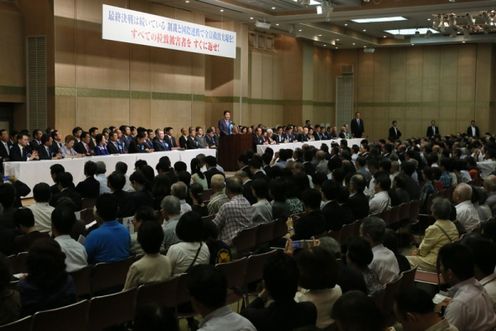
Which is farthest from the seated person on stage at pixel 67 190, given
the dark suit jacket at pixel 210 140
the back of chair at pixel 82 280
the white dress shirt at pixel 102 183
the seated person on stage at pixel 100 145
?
the dark suit jacket at pixel 210 140

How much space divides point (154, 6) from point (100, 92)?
10.8 ft

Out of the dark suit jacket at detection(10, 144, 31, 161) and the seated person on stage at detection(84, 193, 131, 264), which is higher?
the dark suit jacket at detection(10, 144, 31, 161)

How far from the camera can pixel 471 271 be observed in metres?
3.62

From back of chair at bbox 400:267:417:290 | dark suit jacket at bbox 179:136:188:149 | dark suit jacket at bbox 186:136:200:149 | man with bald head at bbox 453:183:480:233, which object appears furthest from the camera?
dark suit jacket at bbox 186:136:200:149

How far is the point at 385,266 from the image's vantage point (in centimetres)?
446

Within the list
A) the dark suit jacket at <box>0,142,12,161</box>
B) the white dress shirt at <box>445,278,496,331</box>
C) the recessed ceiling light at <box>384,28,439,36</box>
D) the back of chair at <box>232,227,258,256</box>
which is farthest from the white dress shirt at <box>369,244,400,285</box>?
the recessed ceiling light at <box>384,28,439,36</box>

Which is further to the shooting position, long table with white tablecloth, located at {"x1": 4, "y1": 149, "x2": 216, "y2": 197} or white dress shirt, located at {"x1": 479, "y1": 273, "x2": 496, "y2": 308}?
long table with white tablecloth, located at {"x1": 4, "y1": 149, "x2": 216, "y2": 197}

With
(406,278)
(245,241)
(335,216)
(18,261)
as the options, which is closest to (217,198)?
(245,241)

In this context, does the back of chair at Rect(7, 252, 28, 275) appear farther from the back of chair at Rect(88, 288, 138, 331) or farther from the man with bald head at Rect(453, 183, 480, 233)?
the man with bald head at Rect(453, 183, 480, 233)

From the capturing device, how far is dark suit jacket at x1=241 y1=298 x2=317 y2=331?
118 inches

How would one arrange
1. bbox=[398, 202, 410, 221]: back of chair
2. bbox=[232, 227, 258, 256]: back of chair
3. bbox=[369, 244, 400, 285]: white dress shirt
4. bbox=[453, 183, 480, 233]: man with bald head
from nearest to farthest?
bbox=[369, 244, 400, 285]: white dress shirt < bbox=[232, 227, 258, 256]: back of chair < bbox=[453, 183, 480, 233]: man with bald head < bbox=[398, 202, 410, 221]: back of chair

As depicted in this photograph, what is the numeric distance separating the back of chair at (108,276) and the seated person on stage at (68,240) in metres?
0.17

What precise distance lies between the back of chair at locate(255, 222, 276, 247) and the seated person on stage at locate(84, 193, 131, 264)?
5.18 ft

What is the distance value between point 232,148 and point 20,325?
1402 centimetres
